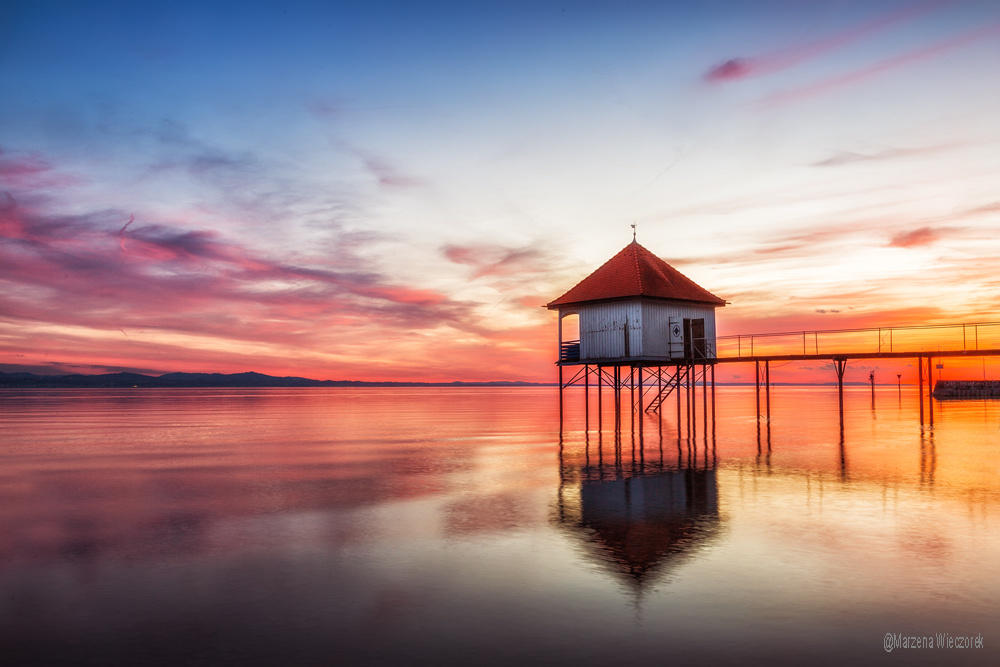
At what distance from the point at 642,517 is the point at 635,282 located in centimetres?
2067

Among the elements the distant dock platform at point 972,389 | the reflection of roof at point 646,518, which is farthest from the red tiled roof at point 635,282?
the distant dock platform at point 972,389

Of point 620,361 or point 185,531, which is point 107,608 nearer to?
point 185,531

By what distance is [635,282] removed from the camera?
34969mm

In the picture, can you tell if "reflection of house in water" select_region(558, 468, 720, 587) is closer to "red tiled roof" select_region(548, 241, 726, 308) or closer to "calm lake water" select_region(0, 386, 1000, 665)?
"calm lake water" select_region(0, 386, 1000, 665)

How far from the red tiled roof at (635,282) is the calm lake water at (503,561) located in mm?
11067

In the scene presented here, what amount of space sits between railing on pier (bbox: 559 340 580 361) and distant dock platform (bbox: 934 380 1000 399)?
80.2m

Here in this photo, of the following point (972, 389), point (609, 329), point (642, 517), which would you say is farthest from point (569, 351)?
point (972, 389)

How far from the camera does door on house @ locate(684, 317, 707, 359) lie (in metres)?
36.2

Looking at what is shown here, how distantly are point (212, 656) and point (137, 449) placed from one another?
2897 cm

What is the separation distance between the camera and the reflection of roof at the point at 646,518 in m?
12.4

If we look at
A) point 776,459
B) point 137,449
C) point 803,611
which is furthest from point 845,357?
point 137,449

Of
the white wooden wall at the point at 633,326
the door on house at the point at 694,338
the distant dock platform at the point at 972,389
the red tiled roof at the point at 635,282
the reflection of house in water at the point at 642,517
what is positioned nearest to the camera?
the reflection of house in water at the point at 642,517

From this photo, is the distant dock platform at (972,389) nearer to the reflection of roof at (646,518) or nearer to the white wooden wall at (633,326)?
the white wooden wall at (633,326)

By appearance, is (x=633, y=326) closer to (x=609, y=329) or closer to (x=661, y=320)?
(x=609, y=329)
